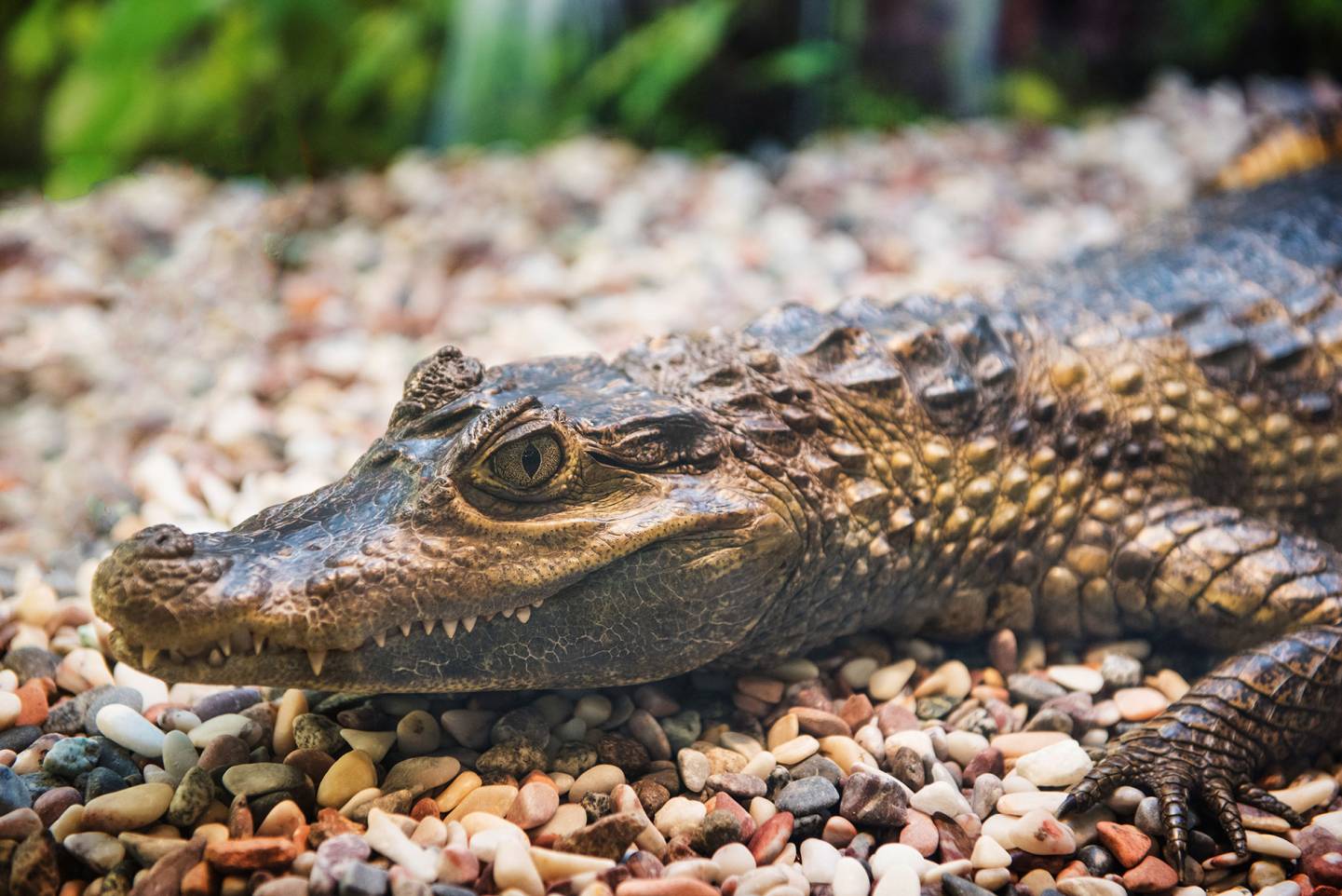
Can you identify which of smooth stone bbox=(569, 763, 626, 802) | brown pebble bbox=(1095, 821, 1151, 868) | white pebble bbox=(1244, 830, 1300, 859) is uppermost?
smooth stone bbox=(569, 763, 626, 802)

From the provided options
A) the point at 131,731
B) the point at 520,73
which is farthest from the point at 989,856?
the point at 520,73

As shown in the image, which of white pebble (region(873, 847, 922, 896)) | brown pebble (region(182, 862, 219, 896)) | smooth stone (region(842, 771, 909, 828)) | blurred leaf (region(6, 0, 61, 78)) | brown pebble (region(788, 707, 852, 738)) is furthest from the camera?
blurred leaf (region(6, 0, 61, 78))

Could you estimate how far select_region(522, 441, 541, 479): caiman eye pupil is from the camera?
2.70 metres

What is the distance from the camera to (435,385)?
2.99 metres

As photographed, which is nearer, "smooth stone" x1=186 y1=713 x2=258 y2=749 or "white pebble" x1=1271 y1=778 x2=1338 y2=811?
"smooth stone" x1=186 y1=713 x2=258 y2=749

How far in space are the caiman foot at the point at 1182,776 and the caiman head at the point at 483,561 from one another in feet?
3.28

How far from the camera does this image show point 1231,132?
25.6 ft

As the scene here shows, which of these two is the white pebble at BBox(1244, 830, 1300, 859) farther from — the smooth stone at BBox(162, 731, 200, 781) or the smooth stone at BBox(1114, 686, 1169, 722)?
the smooth stone at BBox(162, 731, 200, 781)

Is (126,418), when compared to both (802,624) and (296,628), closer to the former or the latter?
(296,628)

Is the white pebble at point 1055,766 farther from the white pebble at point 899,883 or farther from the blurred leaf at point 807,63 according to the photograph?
the blurred leaf at point 807,63

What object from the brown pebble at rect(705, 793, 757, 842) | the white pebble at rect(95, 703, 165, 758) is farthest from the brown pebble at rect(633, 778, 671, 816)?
the white pebble at rect(95, 703, 165, 758)

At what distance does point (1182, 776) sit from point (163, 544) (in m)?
2.67

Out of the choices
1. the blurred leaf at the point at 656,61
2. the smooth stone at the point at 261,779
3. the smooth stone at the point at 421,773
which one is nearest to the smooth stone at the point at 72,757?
the smooth stone at the point at 261,779

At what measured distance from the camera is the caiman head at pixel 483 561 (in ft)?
8.02
